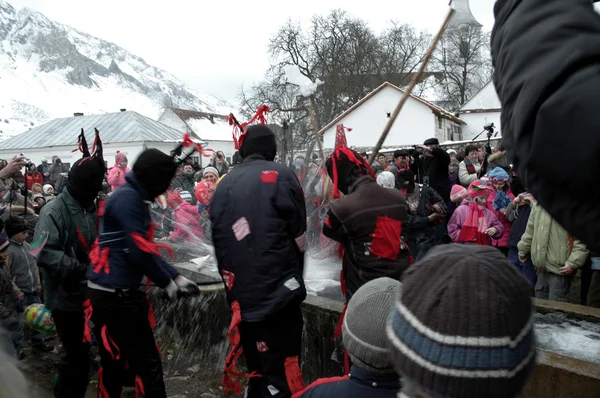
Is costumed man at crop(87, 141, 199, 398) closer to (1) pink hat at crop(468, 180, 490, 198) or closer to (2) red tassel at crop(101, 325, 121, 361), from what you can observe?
(2) red tassel at crop(101, 325, 121, 361)

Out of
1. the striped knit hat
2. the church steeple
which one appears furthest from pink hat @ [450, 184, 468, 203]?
the striped knit hat

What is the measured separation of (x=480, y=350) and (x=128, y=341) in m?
2.90

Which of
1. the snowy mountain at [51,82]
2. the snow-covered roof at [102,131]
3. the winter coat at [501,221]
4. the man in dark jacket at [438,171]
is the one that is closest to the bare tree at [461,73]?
the snow-covered roof at [102,131]

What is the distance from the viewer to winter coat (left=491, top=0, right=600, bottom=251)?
772 millimetres

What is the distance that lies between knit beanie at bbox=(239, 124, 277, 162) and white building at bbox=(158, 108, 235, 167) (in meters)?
48.3

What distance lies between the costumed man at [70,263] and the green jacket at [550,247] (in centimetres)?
430

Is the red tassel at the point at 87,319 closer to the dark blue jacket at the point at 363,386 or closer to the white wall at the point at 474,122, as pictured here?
the dark blue jacket at the point at 363,386

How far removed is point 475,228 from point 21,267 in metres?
5.26

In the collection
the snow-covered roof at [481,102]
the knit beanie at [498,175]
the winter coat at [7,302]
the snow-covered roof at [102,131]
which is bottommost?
the winter coat at [7,302]

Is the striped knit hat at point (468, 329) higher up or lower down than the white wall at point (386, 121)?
lower down

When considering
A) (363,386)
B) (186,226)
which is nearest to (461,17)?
(363,386)

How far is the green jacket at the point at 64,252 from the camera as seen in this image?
374 cm

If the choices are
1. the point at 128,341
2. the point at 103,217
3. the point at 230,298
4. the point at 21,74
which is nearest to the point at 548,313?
the point at 230,298

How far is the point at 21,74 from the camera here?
151250 mm
